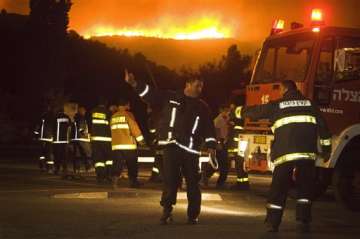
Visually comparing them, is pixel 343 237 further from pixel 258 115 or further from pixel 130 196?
pixel 130 196

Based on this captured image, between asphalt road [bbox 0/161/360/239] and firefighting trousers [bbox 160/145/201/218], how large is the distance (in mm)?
281

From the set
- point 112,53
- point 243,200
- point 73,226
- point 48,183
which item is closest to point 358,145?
point 243,200

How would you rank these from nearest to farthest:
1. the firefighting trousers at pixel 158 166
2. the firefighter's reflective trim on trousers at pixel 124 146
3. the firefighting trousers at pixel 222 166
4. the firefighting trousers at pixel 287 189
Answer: the firefighting trousers at pixel 287 189 < the firefighter's reflective trim on trousers at pixel 124 146 < the firefighting trousers at pixel 158 166 < the firefighting trousers at pixel 222 166

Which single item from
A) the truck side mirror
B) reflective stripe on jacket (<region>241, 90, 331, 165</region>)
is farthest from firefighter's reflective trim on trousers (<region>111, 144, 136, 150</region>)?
reflective stripe on jacket (<region>241, 90, 331, 165</region>)

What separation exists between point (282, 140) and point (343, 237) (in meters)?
1.37

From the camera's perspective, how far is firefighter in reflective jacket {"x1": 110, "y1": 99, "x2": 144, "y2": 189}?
46.2 feet

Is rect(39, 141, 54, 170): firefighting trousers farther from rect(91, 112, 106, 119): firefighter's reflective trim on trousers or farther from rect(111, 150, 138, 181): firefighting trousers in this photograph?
rect(111, 150, 138, 181): firefighting trousers

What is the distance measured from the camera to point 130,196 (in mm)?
12320

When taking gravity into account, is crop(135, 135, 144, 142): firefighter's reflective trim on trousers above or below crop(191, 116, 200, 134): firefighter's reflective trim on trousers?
below

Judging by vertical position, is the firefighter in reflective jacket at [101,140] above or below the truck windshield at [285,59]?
below

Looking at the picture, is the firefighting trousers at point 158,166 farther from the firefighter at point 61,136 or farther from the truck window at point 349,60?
the truck window at point 349,60

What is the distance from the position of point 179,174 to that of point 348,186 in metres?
3.74

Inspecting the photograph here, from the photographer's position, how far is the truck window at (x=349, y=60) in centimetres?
1191

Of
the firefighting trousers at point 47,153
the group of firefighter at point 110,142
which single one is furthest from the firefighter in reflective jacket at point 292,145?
the firefighting trousers at point 47,153
